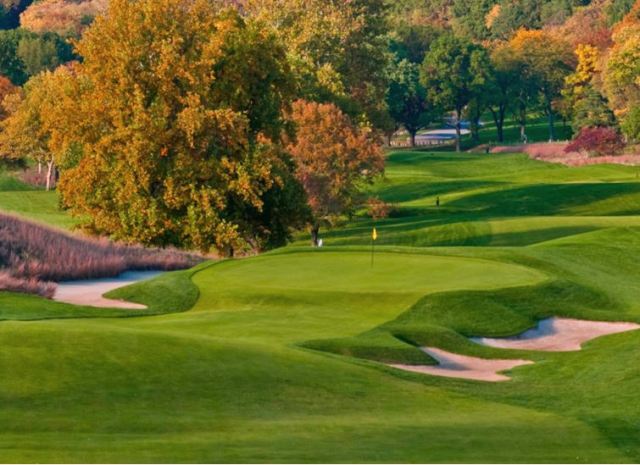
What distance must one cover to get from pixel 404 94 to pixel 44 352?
126 metres

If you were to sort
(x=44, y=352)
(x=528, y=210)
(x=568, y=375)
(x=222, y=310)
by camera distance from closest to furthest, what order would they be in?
(x=44, y=352) < (x=568, y=375) < (x=222, y=310) < (x=528, y=210)

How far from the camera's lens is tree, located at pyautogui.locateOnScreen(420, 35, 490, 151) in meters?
142

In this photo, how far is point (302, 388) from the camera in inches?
757

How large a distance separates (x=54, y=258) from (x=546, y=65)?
11838 cm

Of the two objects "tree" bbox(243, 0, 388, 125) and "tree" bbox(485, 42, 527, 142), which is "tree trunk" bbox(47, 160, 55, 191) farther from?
"tree" bbox(485, 42, 527, 142)

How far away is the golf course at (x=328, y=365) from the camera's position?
15.5 metres

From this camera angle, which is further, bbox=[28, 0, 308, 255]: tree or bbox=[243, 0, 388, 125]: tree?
bbox=[243, 0, 388, 125]: tree

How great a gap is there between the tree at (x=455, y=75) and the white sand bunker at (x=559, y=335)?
110645mm

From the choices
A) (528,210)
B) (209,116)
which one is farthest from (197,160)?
(528,210)

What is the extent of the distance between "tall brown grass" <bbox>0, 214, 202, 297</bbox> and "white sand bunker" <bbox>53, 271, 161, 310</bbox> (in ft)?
1.14

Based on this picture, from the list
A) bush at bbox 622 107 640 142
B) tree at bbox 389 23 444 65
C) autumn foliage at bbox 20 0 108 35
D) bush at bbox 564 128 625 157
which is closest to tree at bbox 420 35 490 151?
tree at bbox 389 23 444 65

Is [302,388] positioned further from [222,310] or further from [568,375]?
[222,310]

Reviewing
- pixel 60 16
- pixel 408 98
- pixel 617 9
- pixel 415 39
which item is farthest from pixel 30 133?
pixel 617 9

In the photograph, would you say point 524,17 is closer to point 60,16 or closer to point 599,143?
point 60,16
